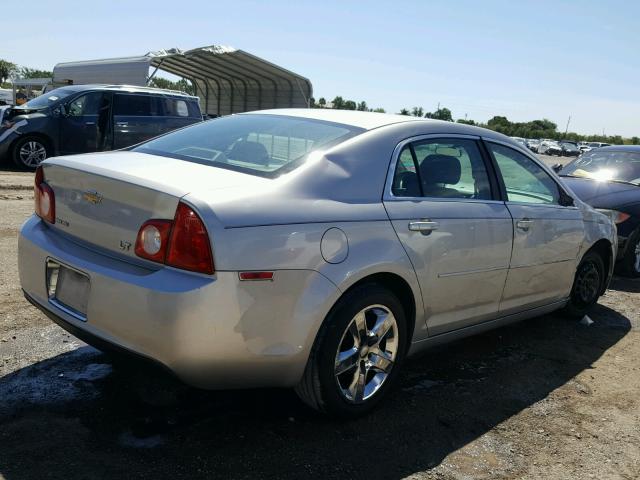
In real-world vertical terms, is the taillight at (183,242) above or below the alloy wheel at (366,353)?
above

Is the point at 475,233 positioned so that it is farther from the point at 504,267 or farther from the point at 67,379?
the point at 67,379

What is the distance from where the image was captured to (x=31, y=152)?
1270cm

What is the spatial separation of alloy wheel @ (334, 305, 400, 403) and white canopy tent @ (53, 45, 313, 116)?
17.9 metres

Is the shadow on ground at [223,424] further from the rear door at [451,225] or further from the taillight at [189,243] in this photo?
the taillight at [189,243]

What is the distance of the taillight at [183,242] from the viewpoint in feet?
8.74

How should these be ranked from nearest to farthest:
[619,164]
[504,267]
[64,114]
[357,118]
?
[357,118], [504,267], [619,164], [64,114]

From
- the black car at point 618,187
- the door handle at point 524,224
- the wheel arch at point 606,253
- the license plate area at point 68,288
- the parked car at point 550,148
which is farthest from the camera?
the parked car at point 550,148

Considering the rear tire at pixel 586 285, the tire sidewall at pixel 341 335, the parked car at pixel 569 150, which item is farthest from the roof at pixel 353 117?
the parked car at pixel 569 150

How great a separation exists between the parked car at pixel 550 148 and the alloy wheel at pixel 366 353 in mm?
63267

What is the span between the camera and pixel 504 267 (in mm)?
4098

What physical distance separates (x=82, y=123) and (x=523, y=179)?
1046cm

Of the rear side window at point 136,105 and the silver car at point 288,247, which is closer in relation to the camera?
the silver car at point 288,247

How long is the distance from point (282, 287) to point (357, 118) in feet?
4.71

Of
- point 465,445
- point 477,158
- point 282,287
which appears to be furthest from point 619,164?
point 282,287
